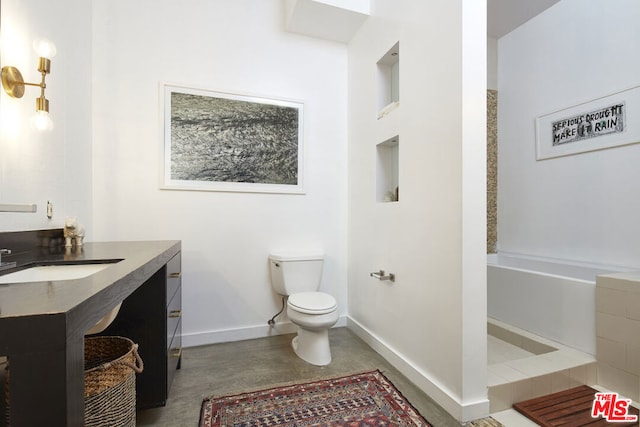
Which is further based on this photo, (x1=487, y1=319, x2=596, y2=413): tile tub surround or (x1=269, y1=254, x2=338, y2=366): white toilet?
(x1=269, y1=254, x2=338, y2=366): white toilet

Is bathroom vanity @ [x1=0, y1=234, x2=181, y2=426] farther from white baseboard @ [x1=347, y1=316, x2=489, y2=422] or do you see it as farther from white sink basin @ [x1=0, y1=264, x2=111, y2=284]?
white baseboard @ [x1=347, y1=316, x2=489, y2=422]

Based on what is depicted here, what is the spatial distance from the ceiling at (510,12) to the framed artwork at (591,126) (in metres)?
1.01

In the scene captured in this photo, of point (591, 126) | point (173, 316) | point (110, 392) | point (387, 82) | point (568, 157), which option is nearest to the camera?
point (110, 392)

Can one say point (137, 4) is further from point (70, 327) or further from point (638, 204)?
point (638, 204)

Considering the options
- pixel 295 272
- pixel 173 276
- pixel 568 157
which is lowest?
pixel 295 272

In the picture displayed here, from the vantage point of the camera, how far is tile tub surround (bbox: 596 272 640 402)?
159 centimetres

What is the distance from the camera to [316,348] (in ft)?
6.53

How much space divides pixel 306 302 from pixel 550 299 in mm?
1736

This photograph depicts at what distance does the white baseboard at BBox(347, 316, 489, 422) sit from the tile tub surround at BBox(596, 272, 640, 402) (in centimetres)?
87

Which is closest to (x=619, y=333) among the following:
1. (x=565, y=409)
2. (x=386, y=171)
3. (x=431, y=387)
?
(x=565, y=409)

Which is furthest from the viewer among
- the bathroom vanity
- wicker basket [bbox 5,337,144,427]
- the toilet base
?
the toilet base

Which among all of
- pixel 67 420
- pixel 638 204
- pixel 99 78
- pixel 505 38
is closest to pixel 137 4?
pixel 99 78

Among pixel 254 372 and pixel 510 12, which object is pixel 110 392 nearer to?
pixel 254 372

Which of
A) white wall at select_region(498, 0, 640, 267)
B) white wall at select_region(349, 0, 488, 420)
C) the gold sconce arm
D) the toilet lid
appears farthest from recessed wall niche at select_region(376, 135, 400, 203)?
the gold sconce arm
